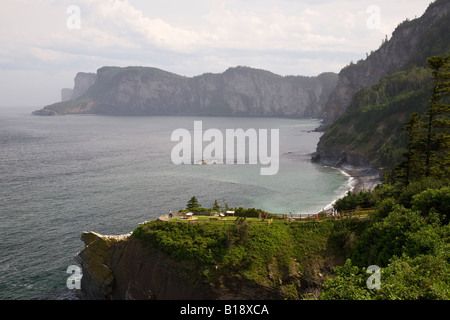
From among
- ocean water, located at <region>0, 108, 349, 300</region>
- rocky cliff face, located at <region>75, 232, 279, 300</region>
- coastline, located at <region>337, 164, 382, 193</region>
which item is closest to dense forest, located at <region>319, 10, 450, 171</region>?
coastline, located at <region>337, 164, 382, 193</region>

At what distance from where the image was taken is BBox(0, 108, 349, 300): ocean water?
164 ft

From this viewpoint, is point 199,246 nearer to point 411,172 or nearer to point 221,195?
point 411,172

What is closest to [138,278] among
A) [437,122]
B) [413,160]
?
[413,160]

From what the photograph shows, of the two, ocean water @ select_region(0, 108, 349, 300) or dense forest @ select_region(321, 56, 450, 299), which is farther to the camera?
ocean water @ select_region(0, 108, 349, 300)

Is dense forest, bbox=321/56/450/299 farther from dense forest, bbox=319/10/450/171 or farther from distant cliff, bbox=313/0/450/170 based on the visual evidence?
distant cliff, bbox=313/0/450/170

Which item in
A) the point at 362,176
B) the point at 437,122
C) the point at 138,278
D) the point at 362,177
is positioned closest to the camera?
the point at 138,278

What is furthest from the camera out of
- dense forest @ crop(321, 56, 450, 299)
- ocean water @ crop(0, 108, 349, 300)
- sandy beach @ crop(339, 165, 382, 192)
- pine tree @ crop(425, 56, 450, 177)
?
sandy beach @ crop(339, 165, 382, 192)

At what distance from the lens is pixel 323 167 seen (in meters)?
118

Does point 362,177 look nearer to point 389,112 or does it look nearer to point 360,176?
point 360,176

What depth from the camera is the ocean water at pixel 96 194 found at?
→ 49.9 m

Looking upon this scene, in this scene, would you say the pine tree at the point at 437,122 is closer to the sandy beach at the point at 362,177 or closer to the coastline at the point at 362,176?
the coastline at the point at 362,176

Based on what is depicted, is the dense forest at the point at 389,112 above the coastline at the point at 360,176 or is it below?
above

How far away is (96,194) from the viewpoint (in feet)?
266

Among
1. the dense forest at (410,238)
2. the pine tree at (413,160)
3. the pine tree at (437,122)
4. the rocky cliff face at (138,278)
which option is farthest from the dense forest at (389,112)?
the rocky cliff face at (138,278)
